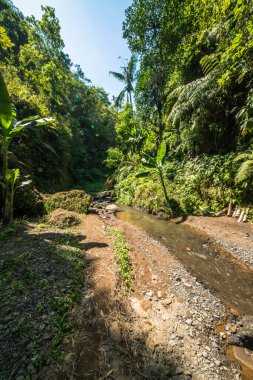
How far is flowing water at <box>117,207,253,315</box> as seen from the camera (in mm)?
3267

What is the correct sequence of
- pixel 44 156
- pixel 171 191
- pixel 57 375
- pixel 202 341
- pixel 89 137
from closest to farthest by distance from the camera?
pixel 57 375 < pixel 202 341 < pixel 171 191 < pixel 44 156 < pixel 89 137

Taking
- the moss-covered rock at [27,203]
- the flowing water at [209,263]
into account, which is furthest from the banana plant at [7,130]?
the flowing water at [209,263]

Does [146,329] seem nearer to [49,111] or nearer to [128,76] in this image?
[49,111]

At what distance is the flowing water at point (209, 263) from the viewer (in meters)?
3.27

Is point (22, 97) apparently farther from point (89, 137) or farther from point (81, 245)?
point (89, 137)

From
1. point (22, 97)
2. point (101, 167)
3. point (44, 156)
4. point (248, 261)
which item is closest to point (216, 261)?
point (248, 261)

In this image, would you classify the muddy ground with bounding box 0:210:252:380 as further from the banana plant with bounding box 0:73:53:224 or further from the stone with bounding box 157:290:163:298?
the banana plant with bounding box 0:73:53:224

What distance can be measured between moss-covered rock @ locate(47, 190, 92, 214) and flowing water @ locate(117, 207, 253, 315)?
262cm

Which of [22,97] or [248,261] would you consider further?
[22,97]

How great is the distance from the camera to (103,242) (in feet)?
14.6

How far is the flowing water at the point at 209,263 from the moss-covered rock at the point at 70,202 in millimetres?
2622

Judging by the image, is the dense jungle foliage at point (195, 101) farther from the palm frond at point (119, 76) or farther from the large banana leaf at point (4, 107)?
the palm frond at point (119, 76)

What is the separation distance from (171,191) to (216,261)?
4.99m

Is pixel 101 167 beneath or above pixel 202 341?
above
